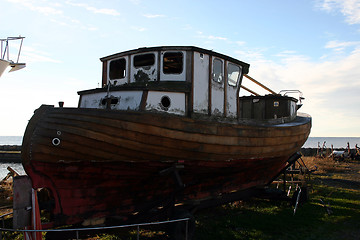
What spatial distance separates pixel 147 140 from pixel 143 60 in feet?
10.0

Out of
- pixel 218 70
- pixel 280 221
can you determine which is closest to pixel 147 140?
pixel 218 70

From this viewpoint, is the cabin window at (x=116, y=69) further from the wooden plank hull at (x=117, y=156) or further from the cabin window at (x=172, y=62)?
the wooden plank hull at (x=117, y=156)

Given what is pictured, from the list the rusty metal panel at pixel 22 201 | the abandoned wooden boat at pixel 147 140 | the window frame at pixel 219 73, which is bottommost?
the rusty metal panel at pixel 22 201

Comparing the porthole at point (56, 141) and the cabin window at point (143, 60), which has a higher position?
the cabin window at point (143, 60)

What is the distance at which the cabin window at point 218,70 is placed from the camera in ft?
26.6

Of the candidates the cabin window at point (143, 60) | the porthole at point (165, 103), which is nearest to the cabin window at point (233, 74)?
the cabin window at point (143, 60)

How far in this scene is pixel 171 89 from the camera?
22.5 feet

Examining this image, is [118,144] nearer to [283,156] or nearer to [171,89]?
[171,89]

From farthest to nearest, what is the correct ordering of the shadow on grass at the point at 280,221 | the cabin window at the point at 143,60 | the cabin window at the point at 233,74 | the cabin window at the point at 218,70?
1. the cabin window at the point at 233,74
2. the cabin window at the point at 218,70
3. the cabin window at the point at 143,60
4. the shadow on grass at the point at 280,221

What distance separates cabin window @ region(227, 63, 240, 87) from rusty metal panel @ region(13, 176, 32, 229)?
6.08 m

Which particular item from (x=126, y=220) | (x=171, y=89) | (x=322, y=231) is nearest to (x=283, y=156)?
(x=322, y=231)

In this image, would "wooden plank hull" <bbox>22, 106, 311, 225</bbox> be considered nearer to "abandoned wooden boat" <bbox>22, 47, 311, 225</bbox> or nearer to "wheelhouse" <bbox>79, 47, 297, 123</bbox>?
"abandoned wooden boat" <bbox>22, 47, 311, 225</bbox>

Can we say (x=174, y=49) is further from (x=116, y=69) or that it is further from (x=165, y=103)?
(x=116, y=69)

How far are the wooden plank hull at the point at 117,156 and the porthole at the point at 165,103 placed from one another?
21.6 inches
